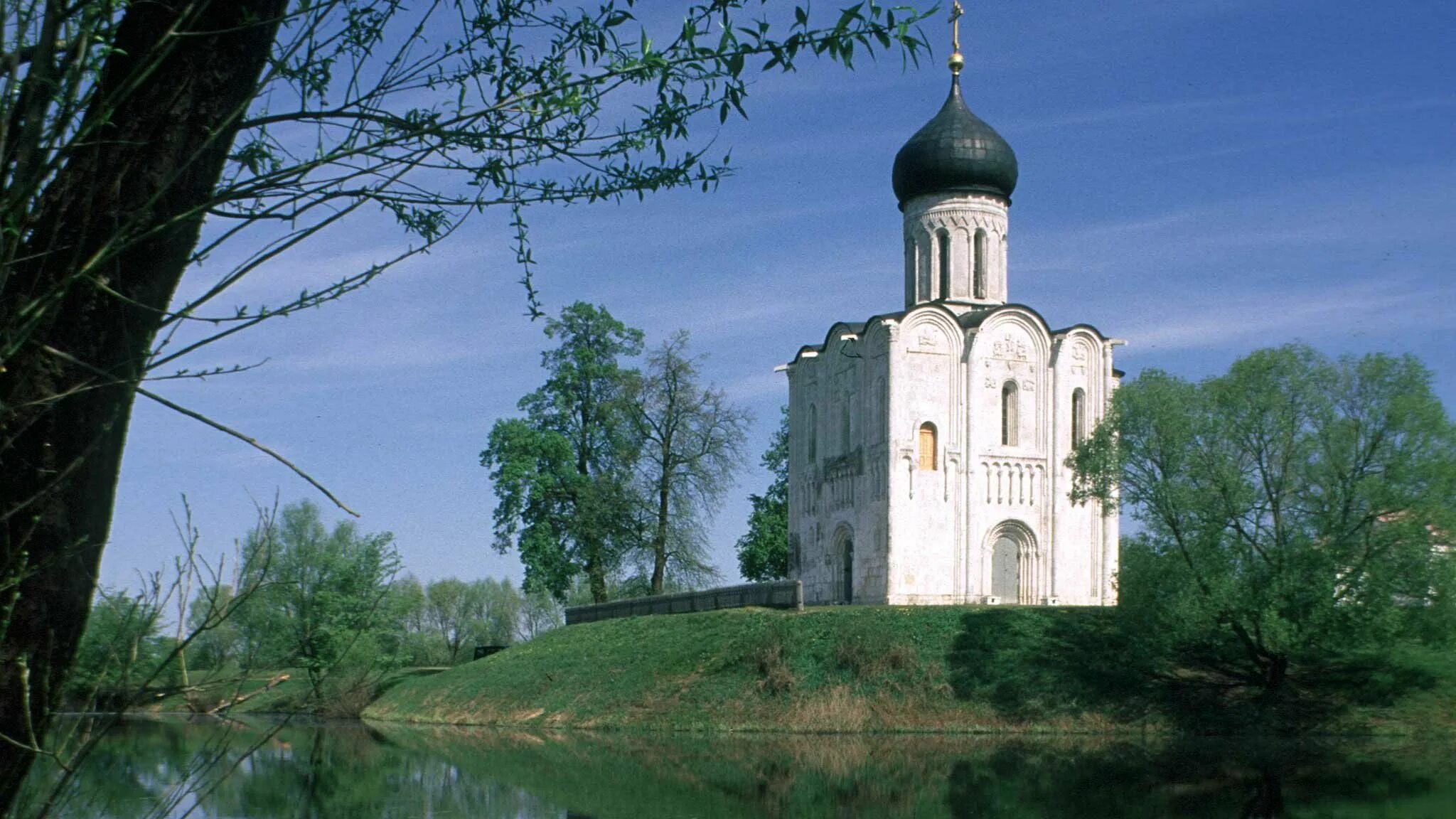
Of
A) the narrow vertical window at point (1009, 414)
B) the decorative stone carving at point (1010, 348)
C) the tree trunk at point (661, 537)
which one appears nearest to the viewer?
the narrow vertical window at point (1009, 414)

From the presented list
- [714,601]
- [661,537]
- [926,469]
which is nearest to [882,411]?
[926,469]

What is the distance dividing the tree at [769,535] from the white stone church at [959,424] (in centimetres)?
682

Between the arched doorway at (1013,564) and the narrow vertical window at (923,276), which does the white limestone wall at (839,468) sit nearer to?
the narrow vertical window at (923,276)

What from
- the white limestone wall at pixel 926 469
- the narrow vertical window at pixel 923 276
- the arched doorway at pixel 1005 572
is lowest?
the arched doorway at pixel 1005 572

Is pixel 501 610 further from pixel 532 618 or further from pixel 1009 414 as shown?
pixel 1009 414

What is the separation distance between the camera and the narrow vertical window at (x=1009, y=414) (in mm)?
34344

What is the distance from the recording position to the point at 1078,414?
35.2m

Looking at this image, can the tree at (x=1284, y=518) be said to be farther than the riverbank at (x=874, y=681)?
No

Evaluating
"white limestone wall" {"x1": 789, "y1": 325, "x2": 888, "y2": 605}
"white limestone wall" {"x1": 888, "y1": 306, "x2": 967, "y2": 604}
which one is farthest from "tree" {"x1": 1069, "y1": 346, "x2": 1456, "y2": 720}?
"white limestone wall" {"x1": 789, "y1": 325, "x2": 888, "y2": 605}

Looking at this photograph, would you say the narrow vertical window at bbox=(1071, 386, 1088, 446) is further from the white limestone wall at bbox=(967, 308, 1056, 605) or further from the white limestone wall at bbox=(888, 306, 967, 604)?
the white limestone wall at bbox=(888, 306, 967, 604)

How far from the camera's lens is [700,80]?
11.6 feet

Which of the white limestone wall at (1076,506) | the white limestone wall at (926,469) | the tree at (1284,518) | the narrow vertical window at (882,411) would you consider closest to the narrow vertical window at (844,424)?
the narrow vertical window at (882,411)

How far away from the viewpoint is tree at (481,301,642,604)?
3912cm

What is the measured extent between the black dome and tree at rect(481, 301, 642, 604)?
378 inches
